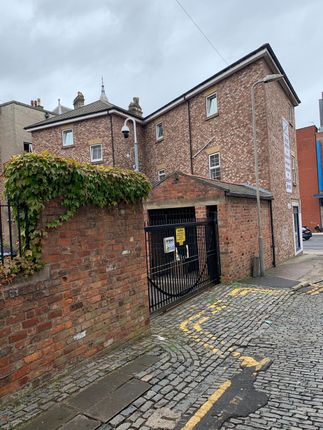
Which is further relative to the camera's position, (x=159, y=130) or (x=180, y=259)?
(x=159, y=130)

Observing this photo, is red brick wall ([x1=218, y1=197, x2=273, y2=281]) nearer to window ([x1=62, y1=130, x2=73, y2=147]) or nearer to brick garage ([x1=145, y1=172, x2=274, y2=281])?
brick garage ([x1=145, y1=172, x2=274, y2=281])

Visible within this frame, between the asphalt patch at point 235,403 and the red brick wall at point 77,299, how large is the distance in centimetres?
177

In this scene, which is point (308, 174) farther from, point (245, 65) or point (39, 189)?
point (39, 189)

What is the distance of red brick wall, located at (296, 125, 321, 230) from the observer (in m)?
36.6

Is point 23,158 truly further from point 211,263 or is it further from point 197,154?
point 197,154

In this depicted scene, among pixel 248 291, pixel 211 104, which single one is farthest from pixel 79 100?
pixel 248 291

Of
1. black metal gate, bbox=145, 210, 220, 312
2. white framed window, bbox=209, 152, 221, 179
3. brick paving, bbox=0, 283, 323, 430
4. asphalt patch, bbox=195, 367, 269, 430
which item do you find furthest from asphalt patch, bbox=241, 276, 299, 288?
white framed window, bbox=209, 152, 221, 179

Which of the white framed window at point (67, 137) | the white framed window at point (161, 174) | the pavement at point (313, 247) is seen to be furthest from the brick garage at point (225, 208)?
the white framed window at point (67, 137)

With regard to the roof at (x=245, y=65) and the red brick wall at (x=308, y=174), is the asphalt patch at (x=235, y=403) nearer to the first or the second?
the roof at (x=245, y=65)

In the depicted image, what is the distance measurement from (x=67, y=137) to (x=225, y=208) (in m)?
15.2

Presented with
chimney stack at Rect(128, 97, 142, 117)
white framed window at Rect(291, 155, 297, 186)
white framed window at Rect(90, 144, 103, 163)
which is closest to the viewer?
white framed window at Rect(291, 155, 297, 186)

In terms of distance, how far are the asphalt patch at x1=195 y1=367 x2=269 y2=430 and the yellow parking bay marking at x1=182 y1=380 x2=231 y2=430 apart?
0.03m

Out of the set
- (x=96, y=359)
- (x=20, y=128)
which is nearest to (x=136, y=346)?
(x=96, y=359)

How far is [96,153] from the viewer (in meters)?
20.5
